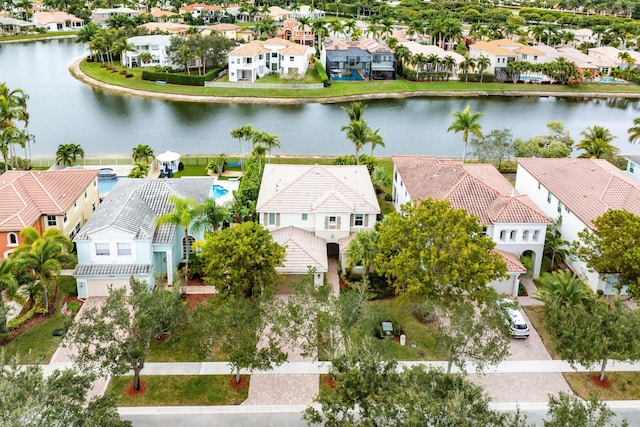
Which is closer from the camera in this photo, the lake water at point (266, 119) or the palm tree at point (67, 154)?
the palm tree at point (67, 154)

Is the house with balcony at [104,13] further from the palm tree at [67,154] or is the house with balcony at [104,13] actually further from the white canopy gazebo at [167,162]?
the white canopy gazebo at [167,162]

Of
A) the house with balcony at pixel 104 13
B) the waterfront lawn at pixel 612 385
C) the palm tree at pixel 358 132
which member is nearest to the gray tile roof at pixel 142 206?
the palm tree at pixel 358 132

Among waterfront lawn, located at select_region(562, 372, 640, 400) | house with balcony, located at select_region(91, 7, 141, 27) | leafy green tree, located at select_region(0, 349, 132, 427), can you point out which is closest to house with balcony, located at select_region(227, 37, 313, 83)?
house with balcony, located at select_region(91, 7, 141, 27)

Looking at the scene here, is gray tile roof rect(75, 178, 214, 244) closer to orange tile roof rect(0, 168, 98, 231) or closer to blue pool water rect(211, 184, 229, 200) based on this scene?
orange tile roof rect(0, 168, 98, 231)

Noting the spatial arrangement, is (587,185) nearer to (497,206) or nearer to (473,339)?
(497,206)

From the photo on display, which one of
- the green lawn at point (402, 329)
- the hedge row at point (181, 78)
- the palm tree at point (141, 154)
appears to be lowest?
the green lawn at point (402, 329)

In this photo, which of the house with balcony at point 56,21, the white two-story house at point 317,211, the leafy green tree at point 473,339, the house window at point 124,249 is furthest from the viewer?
the house with balcony at point 56,21
